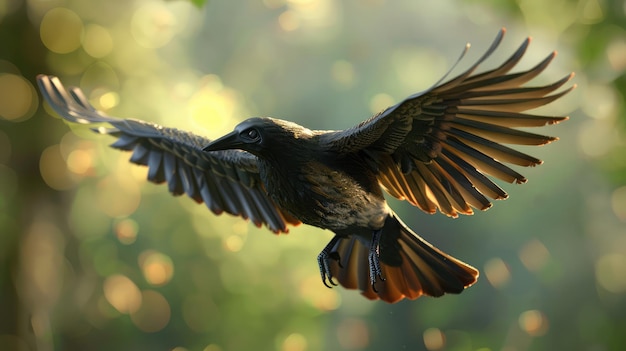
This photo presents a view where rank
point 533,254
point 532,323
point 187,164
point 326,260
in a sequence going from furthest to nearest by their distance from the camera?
point 533,254
point 532,323
point 187,164
point 326,260

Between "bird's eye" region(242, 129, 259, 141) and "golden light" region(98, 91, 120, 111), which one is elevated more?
"bird's eye" region(242, 129, 259, 141)

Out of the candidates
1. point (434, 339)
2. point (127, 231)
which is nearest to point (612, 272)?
point (434, 339)

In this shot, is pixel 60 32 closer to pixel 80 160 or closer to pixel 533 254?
pixel 80 160

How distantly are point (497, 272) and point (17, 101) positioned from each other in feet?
8.01

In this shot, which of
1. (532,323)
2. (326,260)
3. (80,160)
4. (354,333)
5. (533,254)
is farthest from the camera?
(354,333)

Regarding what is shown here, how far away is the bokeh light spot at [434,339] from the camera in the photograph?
3443 millimetres

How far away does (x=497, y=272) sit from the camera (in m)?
3.46

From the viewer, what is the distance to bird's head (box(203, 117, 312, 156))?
47.0 inches

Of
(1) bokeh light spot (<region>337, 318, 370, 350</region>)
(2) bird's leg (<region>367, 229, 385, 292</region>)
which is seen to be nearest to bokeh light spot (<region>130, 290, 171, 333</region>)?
(1) bokeh light spot (<region>337, 318, 370, 350</region>)

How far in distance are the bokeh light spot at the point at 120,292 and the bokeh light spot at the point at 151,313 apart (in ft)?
0.14

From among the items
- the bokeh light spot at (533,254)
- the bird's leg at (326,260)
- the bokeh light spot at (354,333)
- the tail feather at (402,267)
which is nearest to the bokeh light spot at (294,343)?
the bokeh light spot at (354,333)

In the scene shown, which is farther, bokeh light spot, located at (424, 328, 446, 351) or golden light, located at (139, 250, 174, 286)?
bokeh light spot, located at (424, 328, 446, 351)

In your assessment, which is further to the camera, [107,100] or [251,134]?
[107,100]

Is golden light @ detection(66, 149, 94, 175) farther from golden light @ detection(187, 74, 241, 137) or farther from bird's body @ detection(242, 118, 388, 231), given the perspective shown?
bird's body @ detection(242, 118, 388, 231)
